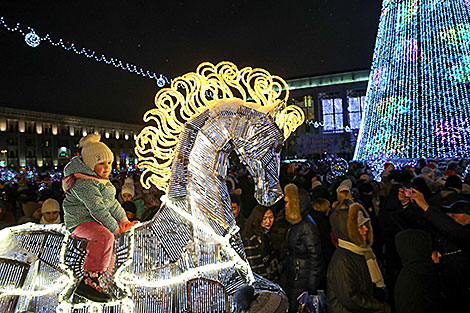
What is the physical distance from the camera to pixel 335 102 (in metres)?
44.6

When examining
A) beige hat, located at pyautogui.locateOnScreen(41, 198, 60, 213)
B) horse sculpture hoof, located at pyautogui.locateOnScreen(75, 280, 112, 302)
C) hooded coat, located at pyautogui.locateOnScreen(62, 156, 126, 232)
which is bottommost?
horse sculpture hoof, located at pyautogui.locateOnScreen(75, 280, 112, 302)

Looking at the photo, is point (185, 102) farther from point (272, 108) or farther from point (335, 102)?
point (335, 102)

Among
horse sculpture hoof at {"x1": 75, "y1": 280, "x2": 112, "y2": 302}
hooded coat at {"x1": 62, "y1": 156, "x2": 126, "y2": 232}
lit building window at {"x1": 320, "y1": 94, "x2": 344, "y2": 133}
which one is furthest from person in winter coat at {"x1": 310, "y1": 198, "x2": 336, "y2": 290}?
lit building window at {"x1": 320, "y1": 94, "x2": 344, "y2": 133}

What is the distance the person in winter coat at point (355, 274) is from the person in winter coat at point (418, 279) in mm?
333

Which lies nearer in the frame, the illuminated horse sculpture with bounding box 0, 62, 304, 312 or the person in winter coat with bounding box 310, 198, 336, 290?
the illuminated horse sculpture with bounding box 0, 62, 304, 312

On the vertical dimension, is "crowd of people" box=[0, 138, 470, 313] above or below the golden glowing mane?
below

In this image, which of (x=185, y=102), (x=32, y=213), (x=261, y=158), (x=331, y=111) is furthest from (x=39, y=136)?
(x=261, y=158)

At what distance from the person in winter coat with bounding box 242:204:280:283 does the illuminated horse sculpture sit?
1.36 meters

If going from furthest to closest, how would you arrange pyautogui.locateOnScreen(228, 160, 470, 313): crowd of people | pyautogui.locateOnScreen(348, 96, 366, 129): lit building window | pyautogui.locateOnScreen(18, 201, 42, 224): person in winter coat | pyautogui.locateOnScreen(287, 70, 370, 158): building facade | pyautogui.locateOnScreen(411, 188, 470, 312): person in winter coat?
1. pyautogui.locateOnScreen(348, 96, 366, 129): lit building window
2. pyautogui.locateOnScreen(287, 70, 370, 158): building facade
3. pyautogui.locateOnScreen(18, 201, 42, 224): person in winter coat
4. pyautogui.locateOnScreen(411, 188, 470, 312): person in winter coat
5. pyautogui.locateOnScreen(228, 160, 470, 313): crowd of people

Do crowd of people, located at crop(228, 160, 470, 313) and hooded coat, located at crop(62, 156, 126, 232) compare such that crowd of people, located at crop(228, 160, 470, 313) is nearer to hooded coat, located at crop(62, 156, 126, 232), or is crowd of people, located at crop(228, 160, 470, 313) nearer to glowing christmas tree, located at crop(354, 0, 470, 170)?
hooded coat, located at crop(62, 156, 126, 232)

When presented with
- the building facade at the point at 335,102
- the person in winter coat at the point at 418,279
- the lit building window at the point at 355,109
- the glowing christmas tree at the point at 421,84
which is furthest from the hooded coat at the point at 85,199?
the lit building window at the point at 355,109

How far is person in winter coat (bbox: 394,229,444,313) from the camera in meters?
2.96

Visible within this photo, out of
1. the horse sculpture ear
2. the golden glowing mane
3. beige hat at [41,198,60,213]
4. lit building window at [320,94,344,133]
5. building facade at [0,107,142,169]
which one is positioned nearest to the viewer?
the horse sculpture ear

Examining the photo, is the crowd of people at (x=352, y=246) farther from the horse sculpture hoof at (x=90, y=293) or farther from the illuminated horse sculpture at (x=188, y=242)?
the illuminated horse sculpture at (x=188, y=242)
